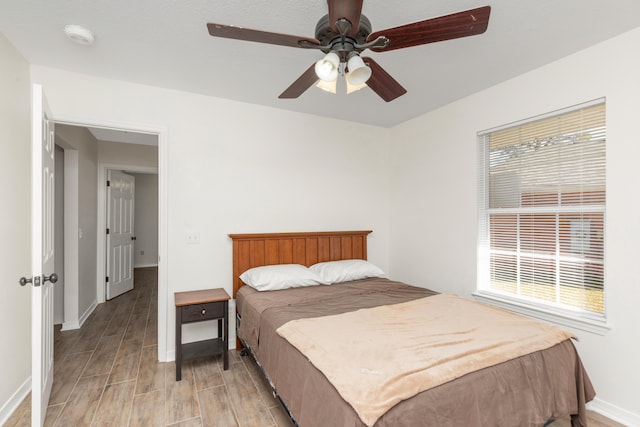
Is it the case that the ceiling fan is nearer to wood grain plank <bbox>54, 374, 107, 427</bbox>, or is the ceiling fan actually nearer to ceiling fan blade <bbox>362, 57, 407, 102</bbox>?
ceiling fan blade <bbox>362, 57, 407, 102</bbox>

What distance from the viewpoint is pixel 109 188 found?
4691 mm

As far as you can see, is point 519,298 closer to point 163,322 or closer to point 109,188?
point 163,322

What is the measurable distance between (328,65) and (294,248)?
2241 millimetres

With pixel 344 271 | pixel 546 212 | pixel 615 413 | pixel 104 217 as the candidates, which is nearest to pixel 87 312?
pixel 104 217

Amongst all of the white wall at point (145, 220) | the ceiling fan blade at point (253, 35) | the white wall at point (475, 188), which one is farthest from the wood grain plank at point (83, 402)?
the white wall at point (145, 220)

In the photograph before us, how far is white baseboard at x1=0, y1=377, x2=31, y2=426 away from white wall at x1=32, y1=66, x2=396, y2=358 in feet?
2.97

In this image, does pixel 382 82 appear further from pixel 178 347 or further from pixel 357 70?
pixel 178 347

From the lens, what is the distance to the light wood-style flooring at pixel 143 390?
6.61 feet

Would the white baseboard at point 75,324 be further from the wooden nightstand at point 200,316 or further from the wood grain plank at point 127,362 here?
the wooden nightstand at point 200,316

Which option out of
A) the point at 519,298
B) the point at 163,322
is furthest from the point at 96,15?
the point at 519,298

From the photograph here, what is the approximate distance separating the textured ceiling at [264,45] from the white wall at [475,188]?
0.17 m

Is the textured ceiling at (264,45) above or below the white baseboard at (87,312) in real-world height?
above

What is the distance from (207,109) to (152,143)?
2.31 m

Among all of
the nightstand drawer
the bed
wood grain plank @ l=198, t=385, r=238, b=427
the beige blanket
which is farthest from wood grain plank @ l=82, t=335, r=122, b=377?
the beige blanket
